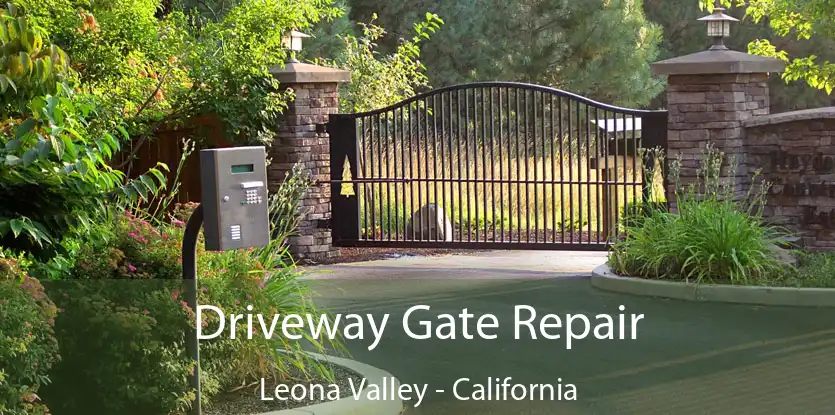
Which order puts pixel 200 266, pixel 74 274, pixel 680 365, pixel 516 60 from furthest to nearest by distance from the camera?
pixel 516 60 < pixel 680 365 < pixel 200 266 < pixel 74 274

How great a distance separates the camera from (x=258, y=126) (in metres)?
14.5

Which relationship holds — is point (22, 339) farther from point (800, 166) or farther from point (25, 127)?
point (800, 166)

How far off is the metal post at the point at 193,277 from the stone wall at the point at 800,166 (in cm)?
820

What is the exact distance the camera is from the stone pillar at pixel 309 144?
48.7 ft

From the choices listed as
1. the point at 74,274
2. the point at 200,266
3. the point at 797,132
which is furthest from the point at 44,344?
the point at 797,132

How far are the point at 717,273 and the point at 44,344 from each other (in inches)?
285

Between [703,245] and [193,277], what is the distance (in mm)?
6515

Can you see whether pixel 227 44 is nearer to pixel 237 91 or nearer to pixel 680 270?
pixel 237 91

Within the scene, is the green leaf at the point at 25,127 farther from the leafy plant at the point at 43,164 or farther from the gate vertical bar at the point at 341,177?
the gate vertical bar at the point at 341,177

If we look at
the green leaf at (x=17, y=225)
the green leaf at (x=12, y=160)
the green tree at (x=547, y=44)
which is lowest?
the green leaf at (x=17, y=225)

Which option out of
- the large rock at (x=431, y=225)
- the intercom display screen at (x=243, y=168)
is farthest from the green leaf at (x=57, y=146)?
the large rock at (x=431, y=225)

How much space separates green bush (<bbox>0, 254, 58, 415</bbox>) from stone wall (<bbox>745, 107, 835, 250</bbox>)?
9.00m

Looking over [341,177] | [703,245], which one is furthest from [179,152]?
[703,245]

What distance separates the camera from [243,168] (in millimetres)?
6215
